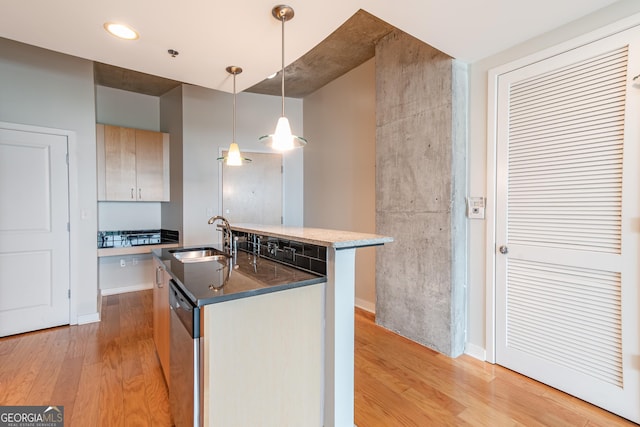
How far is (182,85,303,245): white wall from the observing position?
4.25 meters

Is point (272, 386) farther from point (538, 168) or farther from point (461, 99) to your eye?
point (461, 99)

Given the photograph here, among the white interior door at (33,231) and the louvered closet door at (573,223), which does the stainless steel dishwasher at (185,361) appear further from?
the white interior door at (33,231)

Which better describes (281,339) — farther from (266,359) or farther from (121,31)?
(121,31)

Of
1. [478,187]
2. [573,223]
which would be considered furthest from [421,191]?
[573,223]

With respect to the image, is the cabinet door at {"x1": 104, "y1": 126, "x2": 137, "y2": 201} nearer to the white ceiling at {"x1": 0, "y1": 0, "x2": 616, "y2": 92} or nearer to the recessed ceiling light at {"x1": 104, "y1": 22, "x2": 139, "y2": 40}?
the white ceiling at {"x1": 0, "y1": 0, "x2": 616, "y2": 92}

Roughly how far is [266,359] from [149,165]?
3.88 metres

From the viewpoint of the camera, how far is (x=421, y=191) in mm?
2762

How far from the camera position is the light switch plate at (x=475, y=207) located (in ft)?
8.17

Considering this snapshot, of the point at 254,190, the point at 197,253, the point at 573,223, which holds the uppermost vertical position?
the point at 254,190

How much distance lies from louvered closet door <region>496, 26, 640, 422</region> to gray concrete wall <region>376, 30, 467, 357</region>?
0.32m

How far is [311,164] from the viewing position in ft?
15.8

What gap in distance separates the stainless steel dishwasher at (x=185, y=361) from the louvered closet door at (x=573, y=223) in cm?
225

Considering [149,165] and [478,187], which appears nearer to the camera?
[478,187]

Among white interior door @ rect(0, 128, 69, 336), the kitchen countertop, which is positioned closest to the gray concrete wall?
the kitchen countertop
